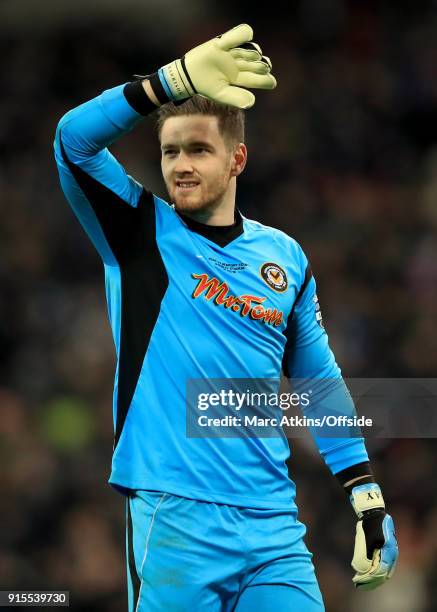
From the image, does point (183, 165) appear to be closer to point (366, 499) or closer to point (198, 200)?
point (198, 200)

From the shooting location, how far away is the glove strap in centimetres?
440

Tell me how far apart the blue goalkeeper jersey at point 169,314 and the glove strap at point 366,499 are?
39 centimetres

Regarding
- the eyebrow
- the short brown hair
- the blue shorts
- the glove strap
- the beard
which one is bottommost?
the blue shorts

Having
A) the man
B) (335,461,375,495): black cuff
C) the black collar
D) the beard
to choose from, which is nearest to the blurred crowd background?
(335,461,375,495): black cuff

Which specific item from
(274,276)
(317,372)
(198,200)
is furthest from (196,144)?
(317,372)

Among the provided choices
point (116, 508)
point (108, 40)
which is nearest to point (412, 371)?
point (116, 508)

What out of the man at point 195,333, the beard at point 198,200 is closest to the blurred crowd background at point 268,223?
the man at point 195,333

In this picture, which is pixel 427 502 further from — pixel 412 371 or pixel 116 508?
pixel 116 508

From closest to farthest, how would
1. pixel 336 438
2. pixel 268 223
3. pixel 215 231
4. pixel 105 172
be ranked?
pixel 105 172 → pixel 215 231 → pixel 336 438 → pixel 268 223

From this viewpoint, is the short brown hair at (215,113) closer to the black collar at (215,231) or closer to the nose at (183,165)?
the nose at (183,165)

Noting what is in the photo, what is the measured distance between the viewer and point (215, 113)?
4238 mm

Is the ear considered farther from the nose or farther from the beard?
the nose

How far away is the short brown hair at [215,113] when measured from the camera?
420cm

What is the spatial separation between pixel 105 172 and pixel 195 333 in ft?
2.18
